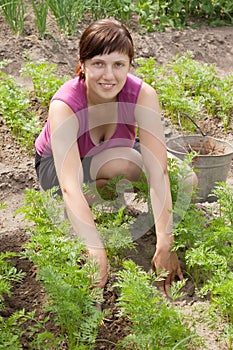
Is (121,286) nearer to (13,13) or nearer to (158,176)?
(158,176)

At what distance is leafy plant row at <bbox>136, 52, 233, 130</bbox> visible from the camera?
523 centimetres

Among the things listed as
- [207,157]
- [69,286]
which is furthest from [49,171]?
[69,286]

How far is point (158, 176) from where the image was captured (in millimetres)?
3551

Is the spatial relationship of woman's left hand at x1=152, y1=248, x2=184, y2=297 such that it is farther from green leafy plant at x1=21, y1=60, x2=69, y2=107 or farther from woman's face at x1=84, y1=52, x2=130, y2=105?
green leafy plant at x1=21, y1=60, x2=69, y2=107

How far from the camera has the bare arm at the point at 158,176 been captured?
134 inches

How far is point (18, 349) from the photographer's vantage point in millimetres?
2785

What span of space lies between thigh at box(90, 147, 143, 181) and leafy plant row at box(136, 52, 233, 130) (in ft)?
4.09

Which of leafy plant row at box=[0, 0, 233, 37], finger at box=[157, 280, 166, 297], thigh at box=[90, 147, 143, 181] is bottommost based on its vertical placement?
leafy plant row at box=[0, 0, 233, 37]

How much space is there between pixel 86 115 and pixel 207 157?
106 centimetres

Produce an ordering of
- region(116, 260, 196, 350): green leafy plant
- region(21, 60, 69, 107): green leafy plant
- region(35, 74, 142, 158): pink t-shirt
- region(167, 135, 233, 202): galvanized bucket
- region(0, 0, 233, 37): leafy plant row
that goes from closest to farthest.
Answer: region(116, 260, 196, 350): green leafy plant → region(35, 74, 142, 158): pink t-shirt → region(167, 135, 233, 202): galvanized bucket → region(21, 60, 69, 107): green leafy plant → region(0, 0, 233, 37): leafy plant row

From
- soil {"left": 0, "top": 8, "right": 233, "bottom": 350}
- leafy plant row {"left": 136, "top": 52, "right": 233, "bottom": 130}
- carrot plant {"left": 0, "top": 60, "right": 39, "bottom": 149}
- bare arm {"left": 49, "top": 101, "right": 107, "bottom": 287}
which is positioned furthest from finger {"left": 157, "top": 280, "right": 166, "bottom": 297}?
leafy plant row {"left": 136, "top": 52, "right": 233, "bottom": 130}

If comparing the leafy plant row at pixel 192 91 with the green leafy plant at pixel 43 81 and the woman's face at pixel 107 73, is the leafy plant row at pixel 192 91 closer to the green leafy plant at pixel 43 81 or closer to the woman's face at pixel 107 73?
the green leafy plant at pixel 43 81

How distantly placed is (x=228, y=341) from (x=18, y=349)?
993 mm

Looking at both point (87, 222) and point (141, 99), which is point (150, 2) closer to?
point (141, 99)
